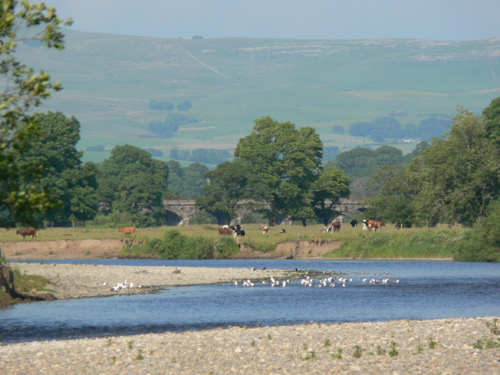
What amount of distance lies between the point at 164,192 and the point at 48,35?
436 ft

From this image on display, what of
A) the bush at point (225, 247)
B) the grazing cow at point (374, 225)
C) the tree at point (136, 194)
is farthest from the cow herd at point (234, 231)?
the tree at point (136, 194)

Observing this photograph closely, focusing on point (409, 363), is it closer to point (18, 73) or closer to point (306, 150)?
point (18, 73)

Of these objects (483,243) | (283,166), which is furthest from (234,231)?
(283,166)

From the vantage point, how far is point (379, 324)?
26984 millimetres

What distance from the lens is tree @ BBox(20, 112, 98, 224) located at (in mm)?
93500

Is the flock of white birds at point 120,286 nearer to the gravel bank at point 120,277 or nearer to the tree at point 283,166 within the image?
the gravel bank at point 120,277

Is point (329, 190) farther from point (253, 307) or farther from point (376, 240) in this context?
point (253, 307)

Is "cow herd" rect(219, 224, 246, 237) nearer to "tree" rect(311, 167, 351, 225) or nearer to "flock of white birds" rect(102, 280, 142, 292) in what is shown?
"tree" rect(311, 167, 351, 225)

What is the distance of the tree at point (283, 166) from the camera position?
111 meters

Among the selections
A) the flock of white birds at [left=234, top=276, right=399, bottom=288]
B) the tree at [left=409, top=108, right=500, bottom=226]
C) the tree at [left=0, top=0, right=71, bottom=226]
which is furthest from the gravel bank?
the tree at [left=0, top=0, right=71, bottom=226]

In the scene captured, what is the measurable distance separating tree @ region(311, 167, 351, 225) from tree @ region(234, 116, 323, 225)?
5.44ft

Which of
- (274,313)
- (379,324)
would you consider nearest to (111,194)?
(274,313)

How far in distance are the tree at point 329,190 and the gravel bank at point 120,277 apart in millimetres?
58598

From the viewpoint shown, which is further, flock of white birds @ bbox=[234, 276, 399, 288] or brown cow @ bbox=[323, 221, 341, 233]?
brown cow @ bbox=[323, 221, 341, 233]
